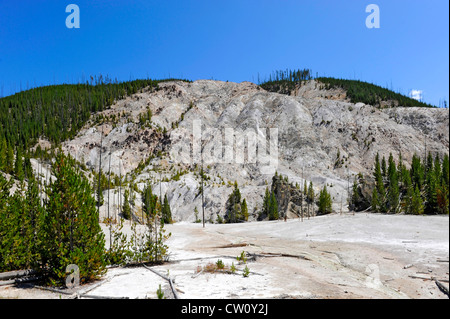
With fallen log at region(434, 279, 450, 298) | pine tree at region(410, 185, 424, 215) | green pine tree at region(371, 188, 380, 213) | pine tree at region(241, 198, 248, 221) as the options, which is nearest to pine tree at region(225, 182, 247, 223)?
pine tree at region(241, 198, 248, 221)

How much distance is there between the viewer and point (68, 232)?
1206cm

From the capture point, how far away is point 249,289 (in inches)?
402

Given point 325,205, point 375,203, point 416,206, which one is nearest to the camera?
point 416,206

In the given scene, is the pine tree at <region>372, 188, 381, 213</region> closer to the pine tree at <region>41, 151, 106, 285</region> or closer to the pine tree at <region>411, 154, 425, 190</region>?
the pine tree at <region>411, 154, 425, 190</region>

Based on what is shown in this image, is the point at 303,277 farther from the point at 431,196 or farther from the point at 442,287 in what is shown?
the point at 431,196

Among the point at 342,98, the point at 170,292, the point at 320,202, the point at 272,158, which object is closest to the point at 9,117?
the point at 272,158

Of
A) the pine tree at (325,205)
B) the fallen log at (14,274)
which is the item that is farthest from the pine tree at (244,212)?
the fallen log at (14,274)

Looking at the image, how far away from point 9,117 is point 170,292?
134580mm

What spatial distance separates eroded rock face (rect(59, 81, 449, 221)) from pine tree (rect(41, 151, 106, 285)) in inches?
2242

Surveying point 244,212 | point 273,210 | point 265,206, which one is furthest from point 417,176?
point 244,212

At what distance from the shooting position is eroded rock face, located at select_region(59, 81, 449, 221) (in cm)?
8062

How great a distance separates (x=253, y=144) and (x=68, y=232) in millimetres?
91239

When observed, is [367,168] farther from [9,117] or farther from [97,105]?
[9,117]
